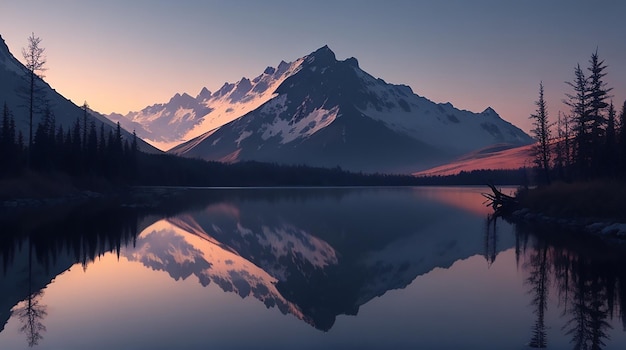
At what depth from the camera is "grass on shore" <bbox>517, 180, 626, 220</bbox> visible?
4359 cm

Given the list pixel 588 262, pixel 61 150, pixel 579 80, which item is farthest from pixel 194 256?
pixel 61 150

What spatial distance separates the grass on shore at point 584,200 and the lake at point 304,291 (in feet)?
23.5

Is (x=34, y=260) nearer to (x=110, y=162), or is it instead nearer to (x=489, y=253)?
(x=489, y=253)

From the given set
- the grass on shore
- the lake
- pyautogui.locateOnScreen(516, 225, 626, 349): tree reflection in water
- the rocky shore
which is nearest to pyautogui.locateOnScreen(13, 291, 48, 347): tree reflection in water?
the lake

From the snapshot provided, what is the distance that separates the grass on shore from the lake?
7.15 metres

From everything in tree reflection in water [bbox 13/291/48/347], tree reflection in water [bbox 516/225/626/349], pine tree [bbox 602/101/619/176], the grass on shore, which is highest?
pine tree [bbox 602/101/619/176]

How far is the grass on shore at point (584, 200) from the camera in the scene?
1716 inches

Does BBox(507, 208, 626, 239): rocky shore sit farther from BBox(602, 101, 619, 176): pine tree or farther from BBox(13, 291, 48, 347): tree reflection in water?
BBox(13, 291, 48, 347): tree reflection in water

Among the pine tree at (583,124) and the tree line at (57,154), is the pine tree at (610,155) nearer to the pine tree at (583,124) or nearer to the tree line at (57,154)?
the pine tree at (583,124)

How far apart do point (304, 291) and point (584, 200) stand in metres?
36.4

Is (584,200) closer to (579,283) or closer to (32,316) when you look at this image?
(579,283)

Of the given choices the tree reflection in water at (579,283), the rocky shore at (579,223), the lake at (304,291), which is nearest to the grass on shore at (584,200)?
the rocky shore at (579,223)

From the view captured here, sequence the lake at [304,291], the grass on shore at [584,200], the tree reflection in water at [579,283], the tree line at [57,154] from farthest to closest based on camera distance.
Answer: the tree line at [57,154], the grass on shore at [584,200], the tree reflection in water at [579,283], the lake at [304,291]

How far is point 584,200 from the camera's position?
48.7 m
